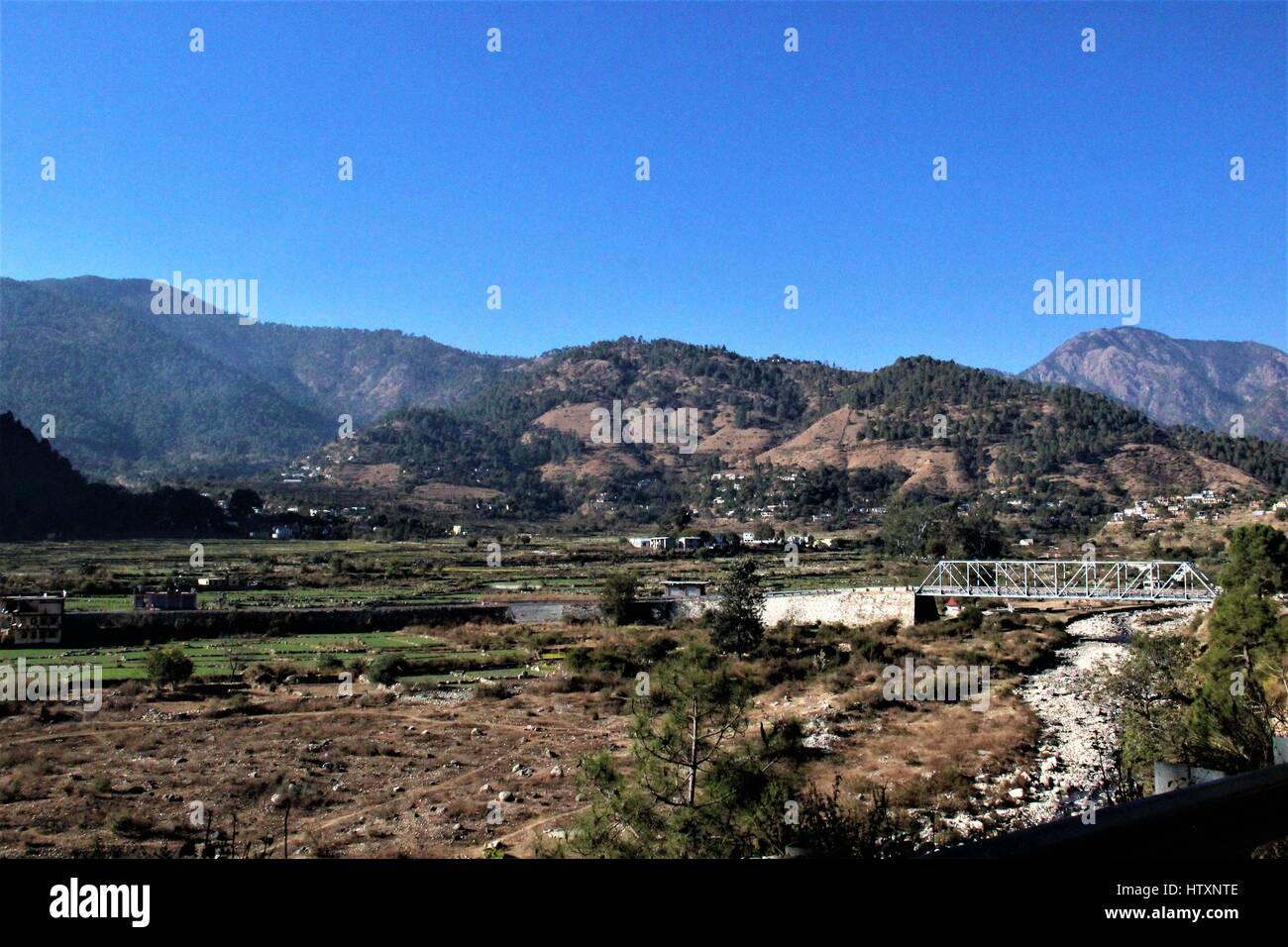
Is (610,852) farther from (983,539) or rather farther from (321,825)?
(983,539)

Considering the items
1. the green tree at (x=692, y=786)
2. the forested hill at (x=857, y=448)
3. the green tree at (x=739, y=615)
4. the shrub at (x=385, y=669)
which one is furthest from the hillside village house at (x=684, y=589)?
the forested hill at (x=857, y=448)

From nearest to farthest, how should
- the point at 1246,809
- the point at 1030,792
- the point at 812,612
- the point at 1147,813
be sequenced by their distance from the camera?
the point at 1147,813 < the point at 1246,809 < the point at 1030,792 < the point at 812,612

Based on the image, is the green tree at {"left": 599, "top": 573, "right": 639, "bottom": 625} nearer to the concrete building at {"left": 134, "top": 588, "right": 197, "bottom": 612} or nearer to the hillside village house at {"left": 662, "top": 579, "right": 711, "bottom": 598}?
the hillside village house at {"left": 662, "top": 579, "right": 711, "bottom": 598}

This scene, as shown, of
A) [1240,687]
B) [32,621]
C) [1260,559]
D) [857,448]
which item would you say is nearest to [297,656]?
[32,621]

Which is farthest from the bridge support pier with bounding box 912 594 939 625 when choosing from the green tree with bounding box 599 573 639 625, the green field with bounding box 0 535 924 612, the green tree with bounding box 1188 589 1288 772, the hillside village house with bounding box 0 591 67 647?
the hillside village house with bounding box 0 591 67 647

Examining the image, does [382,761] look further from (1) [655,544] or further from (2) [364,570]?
→ (1) [655,544]

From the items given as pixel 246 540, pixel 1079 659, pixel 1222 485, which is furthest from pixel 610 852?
pixel 1222 485
